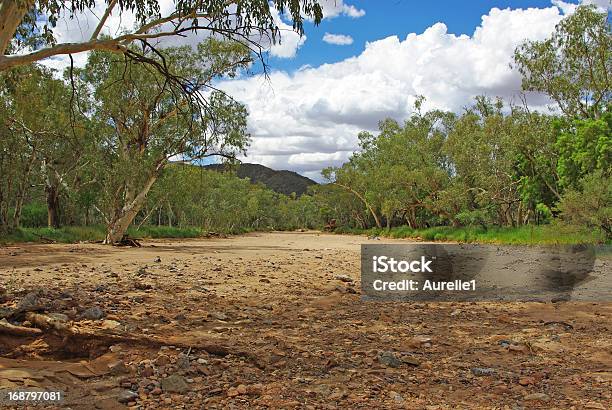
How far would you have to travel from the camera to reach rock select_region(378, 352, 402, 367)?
4.68 metres

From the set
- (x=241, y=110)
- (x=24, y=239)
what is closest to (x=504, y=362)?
(x=241, y=110)

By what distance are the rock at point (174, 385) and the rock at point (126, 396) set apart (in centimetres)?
25

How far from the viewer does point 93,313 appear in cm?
579

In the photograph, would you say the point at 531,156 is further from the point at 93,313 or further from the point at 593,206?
the point at 93,313

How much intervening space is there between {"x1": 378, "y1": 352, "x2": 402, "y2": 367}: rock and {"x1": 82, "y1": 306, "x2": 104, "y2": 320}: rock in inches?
130

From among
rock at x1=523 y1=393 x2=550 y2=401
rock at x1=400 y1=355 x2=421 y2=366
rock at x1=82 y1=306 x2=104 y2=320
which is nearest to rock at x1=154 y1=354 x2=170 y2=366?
rock at x1=82 y1=306 x2=104 y2=320

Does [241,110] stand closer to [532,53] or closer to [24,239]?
[24,239]

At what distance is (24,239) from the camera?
2309 centimetres

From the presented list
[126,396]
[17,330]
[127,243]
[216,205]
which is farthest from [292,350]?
[216,205]

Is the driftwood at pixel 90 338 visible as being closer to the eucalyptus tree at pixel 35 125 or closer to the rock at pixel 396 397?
the rock at pixel 396 397

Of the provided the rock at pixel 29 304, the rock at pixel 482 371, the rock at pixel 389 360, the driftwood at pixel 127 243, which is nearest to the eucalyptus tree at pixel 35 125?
the driftwood at pixel 127 243

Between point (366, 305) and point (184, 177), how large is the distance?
29.0 m

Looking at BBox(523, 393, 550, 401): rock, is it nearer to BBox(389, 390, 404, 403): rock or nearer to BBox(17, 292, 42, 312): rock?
BBox(389, 390, 404, 403): rock

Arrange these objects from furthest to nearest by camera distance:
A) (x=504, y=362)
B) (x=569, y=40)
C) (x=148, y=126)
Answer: (x=569, y=40) → (x=148, y=126) → (x=504, y=362)
